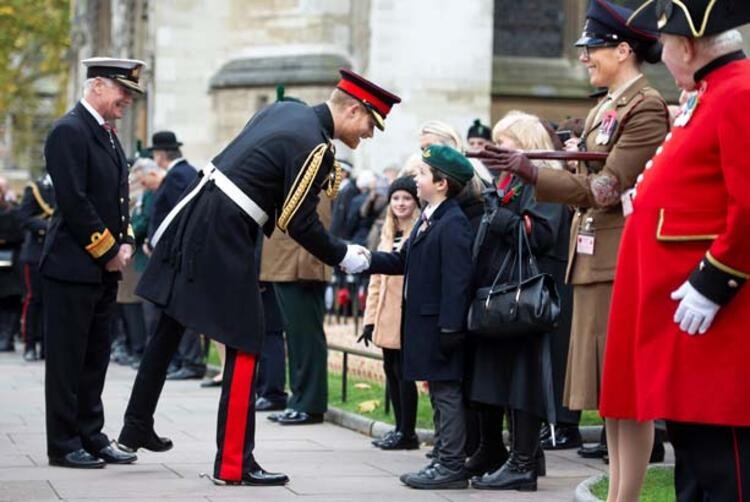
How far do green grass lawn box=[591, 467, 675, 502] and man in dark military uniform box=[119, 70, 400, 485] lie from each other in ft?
5.33

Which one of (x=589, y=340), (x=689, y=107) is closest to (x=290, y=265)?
(x=589, y=340)

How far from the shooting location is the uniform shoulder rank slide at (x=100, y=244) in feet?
30.9

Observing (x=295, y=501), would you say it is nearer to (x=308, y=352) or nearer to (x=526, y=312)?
(x=526, y=312)

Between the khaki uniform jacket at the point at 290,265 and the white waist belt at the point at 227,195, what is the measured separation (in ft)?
11.0

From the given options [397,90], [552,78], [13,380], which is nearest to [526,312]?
[13,380]

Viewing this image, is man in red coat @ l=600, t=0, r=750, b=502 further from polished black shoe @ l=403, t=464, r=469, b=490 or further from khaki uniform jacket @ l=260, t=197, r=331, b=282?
khaki uniform jacket @ l=260, t=197, r=331, b=282

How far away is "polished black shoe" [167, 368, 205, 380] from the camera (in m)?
16.0

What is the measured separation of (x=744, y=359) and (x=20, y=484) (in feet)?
14.6

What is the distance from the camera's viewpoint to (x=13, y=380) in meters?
16.4

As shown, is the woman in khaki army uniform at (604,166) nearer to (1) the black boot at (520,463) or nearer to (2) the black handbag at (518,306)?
(2) the black handbag at (518,306)

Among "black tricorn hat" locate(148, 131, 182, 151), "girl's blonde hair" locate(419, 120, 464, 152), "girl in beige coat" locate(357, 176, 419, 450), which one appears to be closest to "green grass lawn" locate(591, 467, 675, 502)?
"girl in beige coat" locate(357, 176, 419, 450)

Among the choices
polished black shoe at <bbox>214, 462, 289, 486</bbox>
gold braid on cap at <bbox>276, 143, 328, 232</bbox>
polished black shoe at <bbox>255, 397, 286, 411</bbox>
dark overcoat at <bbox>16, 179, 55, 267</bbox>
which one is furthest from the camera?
dark overcoat at <bbox>16, 179, 55, 267</bbox>

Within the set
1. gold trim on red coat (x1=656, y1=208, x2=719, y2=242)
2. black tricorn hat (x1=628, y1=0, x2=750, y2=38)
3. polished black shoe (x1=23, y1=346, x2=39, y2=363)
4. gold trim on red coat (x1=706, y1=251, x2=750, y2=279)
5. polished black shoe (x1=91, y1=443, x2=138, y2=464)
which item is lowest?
polished black shoe (x1=23, y1=346, x2=39, y2=363)

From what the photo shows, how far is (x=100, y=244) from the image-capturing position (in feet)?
30.9
